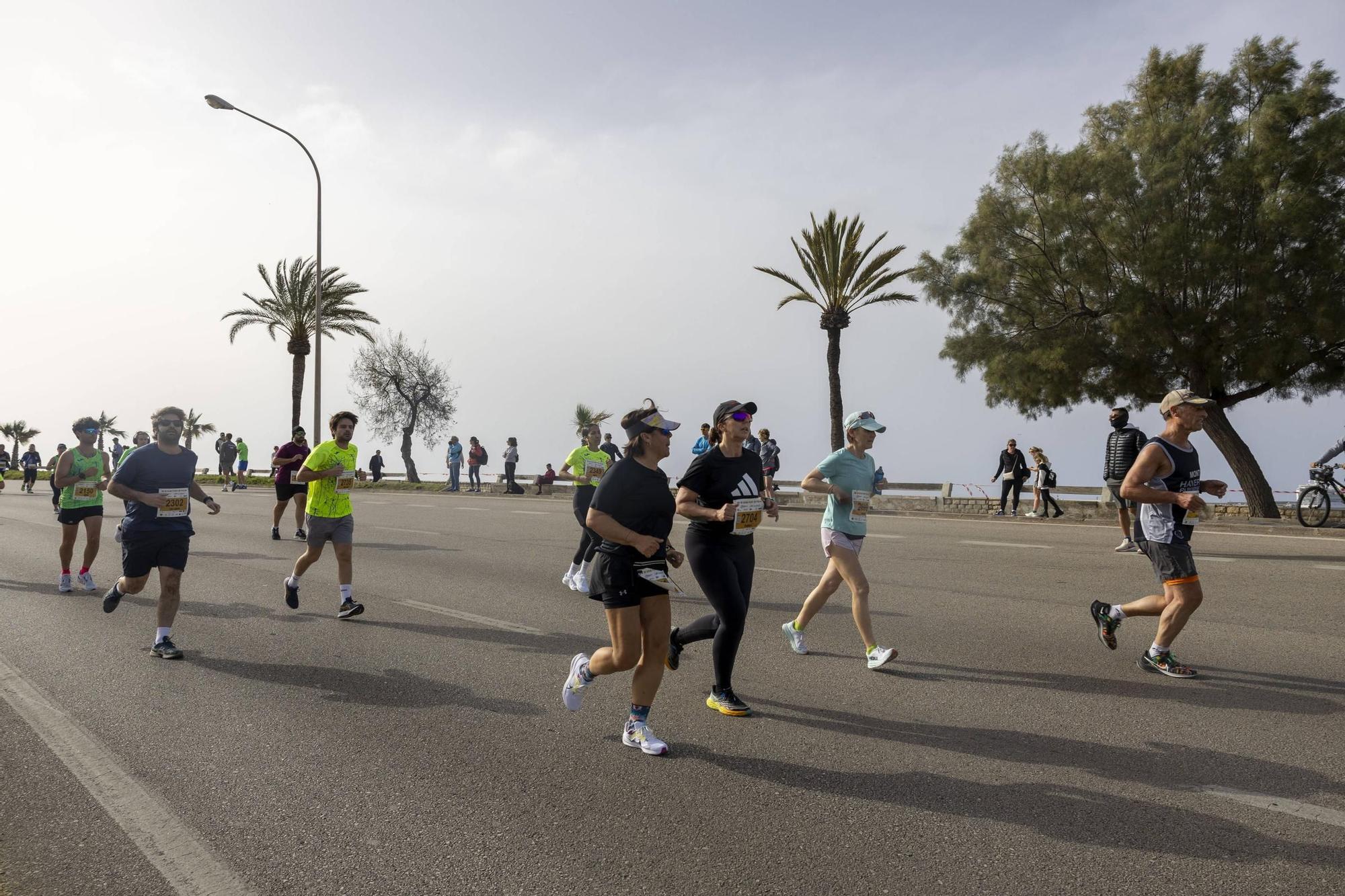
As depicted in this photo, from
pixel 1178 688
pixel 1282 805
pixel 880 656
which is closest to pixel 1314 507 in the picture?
pixel 1178 688

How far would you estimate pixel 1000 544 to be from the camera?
14.9m

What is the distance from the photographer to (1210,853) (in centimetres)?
356

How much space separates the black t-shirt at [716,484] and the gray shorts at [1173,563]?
109 inches

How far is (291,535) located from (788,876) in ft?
49.2

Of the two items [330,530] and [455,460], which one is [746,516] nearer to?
[330,530]

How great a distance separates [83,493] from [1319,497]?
1966cm

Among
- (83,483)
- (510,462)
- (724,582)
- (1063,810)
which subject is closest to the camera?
(1063,810)

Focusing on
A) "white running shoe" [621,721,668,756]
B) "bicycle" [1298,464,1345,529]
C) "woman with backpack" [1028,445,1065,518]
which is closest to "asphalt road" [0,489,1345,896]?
"white running shoe" [621,721,668,756]

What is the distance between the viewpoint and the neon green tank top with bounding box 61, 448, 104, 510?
32.9 ft

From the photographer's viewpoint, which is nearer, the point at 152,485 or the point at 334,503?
the point at 152,485

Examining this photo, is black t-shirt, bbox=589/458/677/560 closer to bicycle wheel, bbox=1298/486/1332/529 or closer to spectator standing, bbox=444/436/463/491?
bicycle wheel, bbox=1298/486/1332/529

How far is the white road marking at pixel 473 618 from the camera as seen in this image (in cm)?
809

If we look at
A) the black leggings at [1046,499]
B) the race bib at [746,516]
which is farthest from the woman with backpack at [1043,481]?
the race bib at [746,516]

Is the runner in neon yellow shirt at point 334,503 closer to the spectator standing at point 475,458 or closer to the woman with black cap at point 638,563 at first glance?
the woman with black cap at point 638,563
